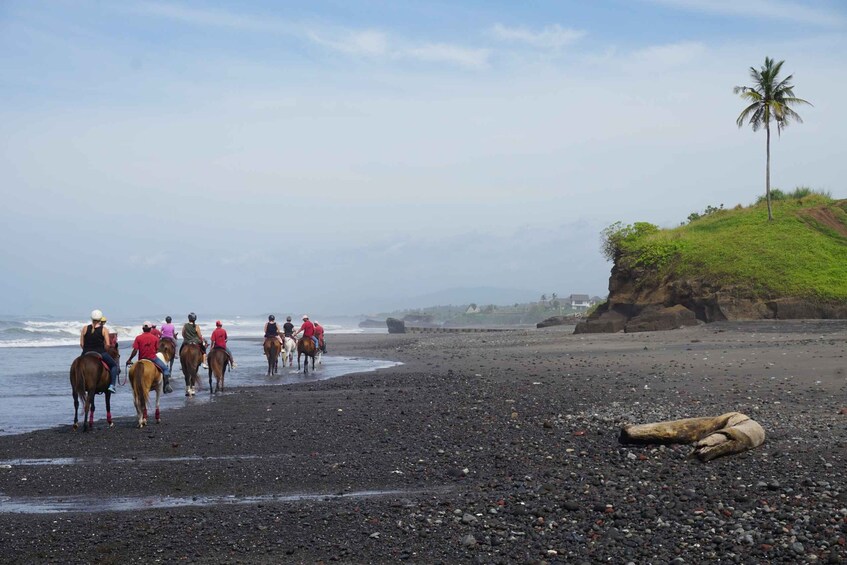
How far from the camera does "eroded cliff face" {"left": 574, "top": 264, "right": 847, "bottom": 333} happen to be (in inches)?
1508

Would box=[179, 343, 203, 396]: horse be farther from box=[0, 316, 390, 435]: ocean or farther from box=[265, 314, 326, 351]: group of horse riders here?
box=[265, 314, 326, 351]: group of horse riders

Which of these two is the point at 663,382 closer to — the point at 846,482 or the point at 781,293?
the point at 846,482

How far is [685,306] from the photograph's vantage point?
4197 centimetres

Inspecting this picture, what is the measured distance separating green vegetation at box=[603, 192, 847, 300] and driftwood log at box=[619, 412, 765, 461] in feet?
103

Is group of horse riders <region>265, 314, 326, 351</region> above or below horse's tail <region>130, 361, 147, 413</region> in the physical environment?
above

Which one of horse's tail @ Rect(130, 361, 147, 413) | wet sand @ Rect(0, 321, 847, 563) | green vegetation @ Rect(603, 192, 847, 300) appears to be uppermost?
green vegetation @ Rect(603, 192, 847, 300)

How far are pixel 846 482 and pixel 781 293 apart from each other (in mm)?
33226

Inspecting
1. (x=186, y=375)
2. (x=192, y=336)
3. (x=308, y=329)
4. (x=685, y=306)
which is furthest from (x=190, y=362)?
(x=685, y=306)

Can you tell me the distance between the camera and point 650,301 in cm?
4434

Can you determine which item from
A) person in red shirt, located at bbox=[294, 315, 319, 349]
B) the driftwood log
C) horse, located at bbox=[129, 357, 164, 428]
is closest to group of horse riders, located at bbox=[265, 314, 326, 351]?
person in red shirt, located at bbox=[294, 315, 319, 349]

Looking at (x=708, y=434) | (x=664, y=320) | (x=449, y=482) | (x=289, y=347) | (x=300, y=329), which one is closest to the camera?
(x=449, y=482)

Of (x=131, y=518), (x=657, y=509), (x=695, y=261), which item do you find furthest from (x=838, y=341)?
(x=131, y=518)

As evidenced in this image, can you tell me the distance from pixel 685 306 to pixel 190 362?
2784 centimetres

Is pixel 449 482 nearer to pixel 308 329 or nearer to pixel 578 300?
pixel 308 329
